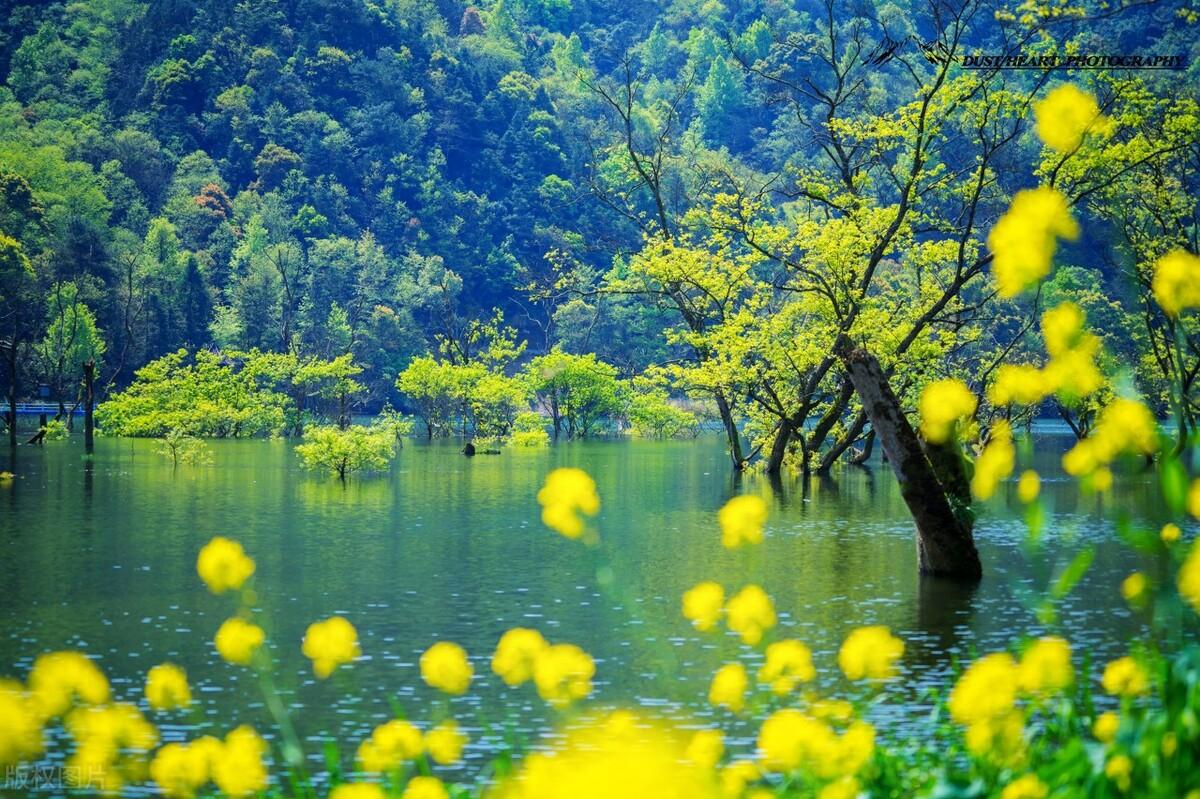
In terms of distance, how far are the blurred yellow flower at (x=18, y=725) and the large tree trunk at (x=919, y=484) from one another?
1077cm

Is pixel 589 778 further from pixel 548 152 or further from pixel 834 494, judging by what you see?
pixel 548 152

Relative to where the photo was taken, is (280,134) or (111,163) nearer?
(111,163)

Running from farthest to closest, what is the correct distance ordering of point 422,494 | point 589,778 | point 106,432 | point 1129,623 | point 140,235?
point 140,235 < point 106,432 < point 422,494 < point 1129,623 < point 589,778

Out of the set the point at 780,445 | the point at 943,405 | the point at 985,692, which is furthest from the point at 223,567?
the point at 780,445

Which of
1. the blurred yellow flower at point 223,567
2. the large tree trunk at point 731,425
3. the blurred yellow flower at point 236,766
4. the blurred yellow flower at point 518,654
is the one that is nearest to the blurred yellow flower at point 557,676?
the blurred yellow flower at point 518,654

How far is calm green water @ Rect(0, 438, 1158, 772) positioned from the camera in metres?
13.4

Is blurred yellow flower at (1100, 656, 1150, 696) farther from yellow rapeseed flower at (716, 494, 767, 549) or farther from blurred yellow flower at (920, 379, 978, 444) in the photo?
yellow rapeseed flower at (716, 494, 767, 549)

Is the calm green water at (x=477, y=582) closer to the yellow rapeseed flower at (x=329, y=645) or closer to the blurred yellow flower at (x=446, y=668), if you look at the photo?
the blurred yellow flower at (x=446, y=668)

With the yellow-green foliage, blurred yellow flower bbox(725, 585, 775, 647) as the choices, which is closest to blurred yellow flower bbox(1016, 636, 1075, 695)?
blurred yellow flower bbox(725, 585, 775, 647)

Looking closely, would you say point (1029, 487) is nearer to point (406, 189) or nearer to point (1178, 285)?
point (1178, 285)

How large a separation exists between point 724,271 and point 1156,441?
123 feet

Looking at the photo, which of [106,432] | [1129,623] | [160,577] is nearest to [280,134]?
[106,432]

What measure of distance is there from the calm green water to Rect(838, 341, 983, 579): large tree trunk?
18.3 inches

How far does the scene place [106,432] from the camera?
2712 inches
